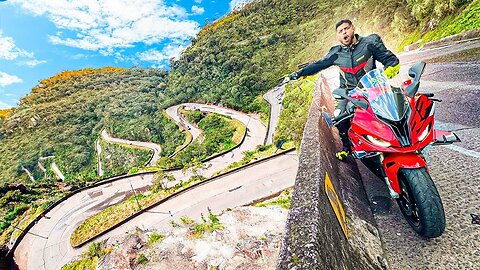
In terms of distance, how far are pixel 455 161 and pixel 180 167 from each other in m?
36.9

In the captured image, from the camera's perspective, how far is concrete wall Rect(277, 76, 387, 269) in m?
1.49

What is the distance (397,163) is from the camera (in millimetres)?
2324

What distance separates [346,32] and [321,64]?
1.49 feet

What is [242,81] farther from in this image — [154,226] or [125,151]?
[154,226]

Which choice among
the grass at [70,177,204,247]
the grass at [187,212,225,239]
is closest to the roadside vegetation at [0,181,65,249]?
the grass at [70,177,204,247]

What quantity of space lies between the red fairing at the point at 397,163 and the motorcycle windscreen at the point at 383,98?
0.31 metres

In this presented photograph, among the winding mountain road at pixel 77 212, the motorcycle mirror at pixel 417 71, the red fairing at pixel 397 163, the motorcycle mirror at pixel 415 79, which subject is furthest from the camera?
the winding mountain road at pixel 77 212

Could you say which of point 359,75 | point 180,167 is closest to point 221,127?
point 180,167

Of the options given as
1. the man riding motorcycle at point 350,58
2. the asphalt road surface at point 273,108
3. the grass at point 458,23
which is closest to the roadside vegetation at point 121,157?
the asphalt road surface at point 273,108

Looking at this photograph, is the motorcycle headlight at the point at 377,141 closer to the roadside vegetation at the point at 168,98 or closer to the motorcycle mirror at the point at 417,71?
the motorcycle mirror at the point at 417,71

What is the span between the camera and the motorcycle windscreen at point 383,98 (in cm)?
239

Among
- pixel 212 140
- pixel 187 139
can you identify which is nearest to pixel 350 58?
pixel 212 140

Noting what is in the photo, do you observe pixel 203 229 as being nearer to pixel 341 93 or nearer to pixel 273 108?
pixel 341 93

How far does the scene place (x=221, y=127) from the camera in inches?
2041
